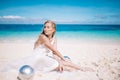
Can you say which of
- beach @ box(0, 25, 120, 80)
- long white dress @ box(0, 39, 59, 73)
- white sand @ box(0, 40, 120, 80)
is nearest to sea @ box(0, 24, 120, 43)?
beach @ box(0, 25, 120, 80)

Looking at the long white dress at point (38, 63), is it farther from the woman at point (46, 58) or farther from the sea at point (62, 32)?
the sea at point (62, 32)

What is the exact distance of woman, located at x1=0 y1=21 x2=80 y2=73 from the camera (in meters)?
2.98

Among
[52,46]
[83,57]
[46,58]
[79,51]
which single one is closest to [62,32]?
[79,51]

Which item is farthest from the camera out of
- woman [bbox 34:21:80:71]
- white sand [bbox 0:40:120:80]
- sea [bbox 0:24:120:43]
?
sea [bbox 0:24:120:43]

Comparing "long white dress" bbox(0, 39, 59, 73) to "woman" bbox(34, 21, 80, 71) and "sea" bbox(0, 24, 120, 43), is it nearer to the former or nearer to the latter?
"woman" bbox(34, 21, 80, 71)

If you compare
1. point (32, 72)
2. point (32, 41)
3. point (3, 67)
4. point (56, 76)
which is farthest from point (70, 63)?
point (32, 41)

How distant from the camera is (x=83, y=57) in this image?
3598 mm

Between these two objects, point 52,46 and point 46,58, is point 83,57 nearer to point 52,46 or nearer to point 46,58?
point 52,46

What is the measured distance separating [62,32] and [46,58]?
1.74 meters

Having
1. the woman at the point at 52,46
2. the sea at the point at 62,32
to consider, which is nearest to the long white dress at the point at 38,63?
the woman at the point at 52,46

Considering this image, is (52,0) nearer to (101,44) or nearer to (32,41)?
(32,41)

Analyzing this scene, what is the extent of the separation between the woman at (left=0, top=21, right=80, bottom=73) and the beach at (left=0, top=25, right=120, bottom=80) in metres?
0.09

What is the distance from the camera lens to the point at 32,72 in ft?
8.81

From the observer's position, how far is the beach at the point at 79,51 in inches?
115
